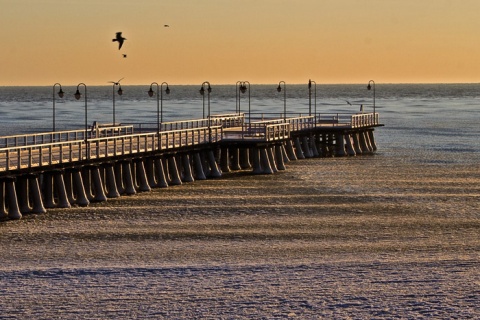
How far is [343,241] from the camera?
4103cm

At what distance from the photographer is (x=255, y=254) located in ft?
126

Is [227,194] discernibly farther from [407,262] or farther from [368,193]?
[407,262]

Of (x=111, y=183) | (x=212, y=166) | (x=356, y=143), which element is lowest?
(x=111, y=183)

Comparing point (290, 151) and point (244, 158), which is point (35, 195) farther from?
point (290, 151)

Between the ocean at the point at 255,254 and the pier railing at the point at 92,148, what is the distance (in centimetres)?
198

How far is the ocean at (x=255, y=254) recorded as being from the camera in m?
31.4

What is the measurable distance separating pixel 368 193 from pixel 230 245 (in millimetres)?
17333

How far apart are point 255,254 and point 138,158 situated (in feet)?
57.1

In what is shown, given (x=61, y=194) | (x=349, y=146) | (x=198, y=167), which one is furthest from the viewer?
(x=349, y=146)

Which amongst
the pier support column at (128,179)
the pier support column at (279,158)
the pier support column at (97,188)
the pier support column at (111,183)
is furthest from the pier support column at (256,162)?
the pier support column at (97,188)

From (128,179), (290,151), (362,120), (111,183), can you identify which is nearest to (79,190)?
(111,183)

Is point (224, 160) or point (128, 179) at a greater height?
point (224, 160)

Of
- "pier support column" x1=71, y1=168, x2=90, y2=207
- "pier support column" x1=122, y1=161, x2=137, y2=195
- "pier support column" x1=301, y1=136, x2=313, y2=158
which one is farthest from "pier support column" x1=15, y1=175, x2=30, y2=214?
"pier support column" x1=301, y1=136, x2=313, y2=158

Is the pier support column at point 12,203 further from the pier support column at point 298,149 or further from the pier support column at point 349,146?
the pier support column at point 349,146
